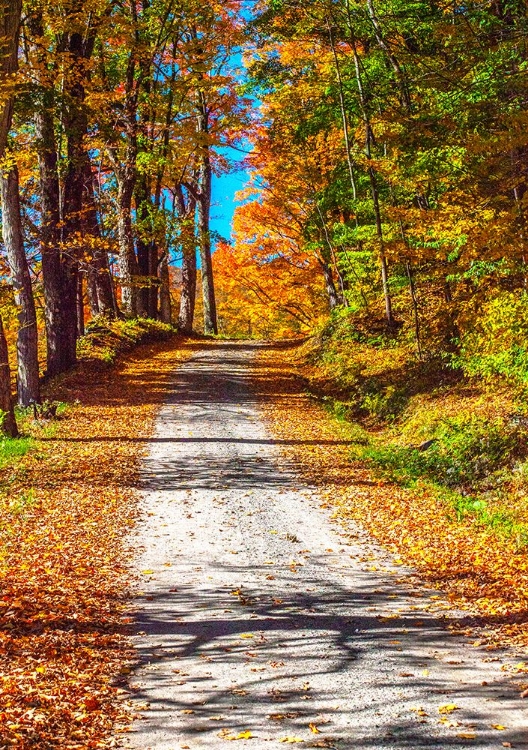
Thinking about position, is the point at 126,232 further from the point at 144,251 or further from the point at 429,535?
the point at 429,535

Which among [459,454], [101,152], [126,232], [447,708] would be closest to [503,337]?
[459,454]

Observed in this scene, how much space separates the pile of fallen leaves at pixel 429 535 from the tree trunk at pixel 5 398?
5.10 meters

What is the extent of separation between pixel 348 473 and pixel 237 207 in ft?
72.9

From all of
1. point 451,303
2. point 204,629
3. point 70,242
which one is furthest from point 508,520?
point 70,242

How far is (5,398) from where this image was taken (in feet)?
43.3

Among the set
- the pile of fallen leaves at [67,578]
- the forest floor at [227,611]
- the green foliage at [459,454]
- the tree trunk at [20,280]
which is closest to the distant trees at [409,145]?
the green foliage at [459,454]

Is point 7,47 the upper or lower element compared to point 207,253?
lower

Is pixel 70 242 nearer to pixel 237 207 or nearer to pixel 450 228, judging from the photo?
pixel 450 228

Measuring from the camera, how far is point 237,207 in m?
32.3

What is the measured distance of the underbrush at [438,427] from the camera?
33.1 feet

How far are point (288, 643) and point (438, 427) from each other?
772cm

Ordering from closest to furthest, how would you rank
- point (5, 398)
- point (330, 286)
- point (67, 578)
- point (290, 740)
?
point (290, 740), point (67, 578), point (5, 398), point (330, 286)

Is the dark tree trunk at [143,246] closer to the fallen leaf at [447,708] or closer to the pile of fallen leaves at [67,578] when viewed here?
the pile of fallen leaves at [67,578]

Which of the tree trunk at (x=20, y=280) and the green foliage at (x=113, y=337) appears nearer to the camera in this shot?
the tree trunk at (x=20, y=280)
